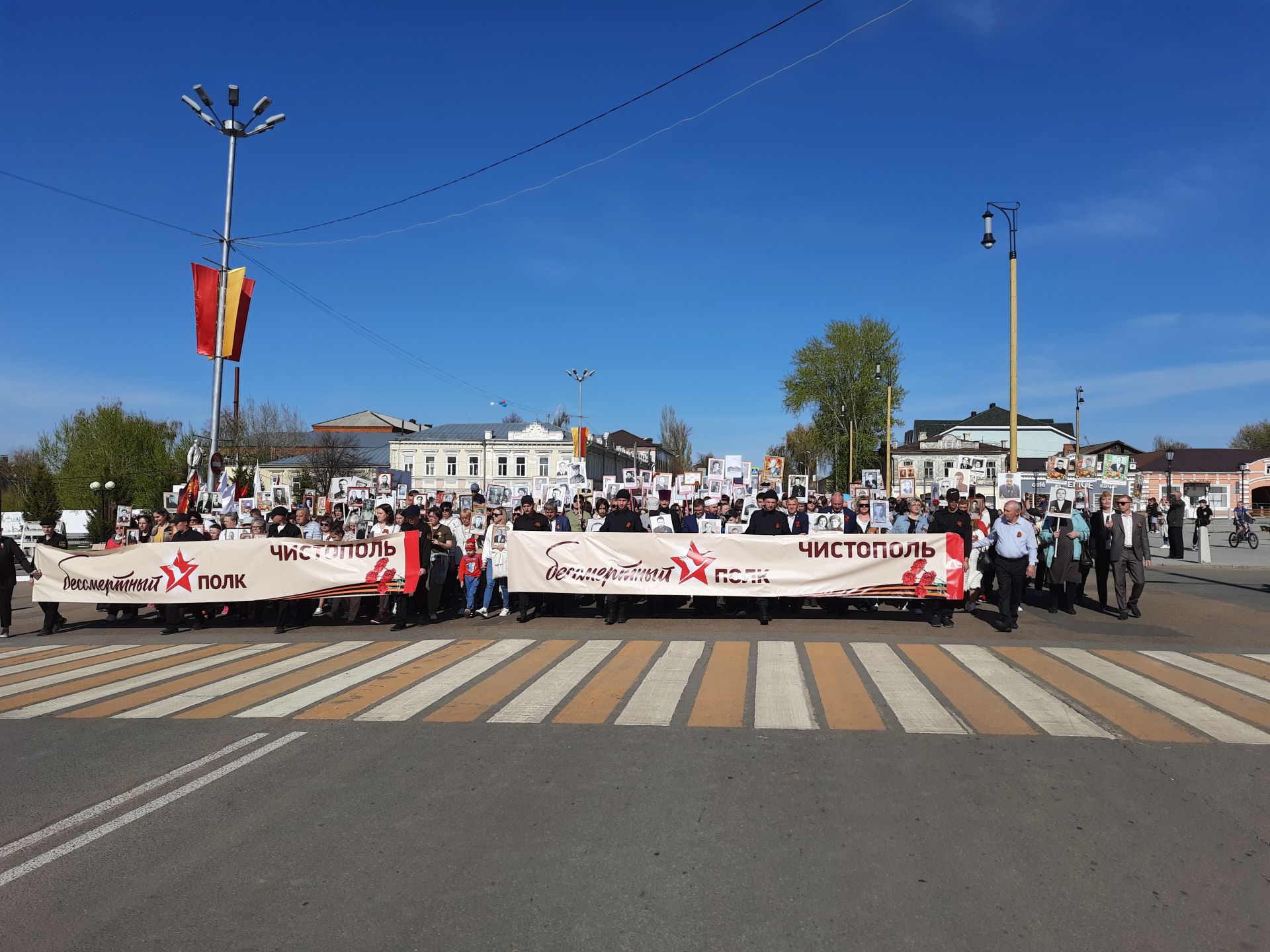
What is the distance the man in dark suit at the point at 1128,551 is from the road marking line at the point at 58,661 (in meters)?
14.6

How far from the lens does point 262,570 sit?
12.6m

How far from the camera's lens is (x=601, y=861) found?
4180mm

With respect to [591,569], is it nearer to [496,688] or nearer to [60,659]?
[496,688]

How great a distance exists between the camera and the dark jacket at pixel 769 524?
12.8 metres

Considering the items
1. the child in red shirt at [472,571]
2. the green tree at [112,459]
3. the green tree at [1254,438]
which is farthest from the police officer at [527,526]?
the green tree at [1254,438]

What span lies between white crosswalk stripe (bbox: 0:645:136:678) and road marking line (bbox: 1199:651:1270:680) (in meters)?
13.2

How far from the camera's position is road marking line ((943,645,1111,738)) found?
646cm

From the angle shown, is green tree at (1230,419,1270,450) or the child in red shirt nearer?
the child in red shirt

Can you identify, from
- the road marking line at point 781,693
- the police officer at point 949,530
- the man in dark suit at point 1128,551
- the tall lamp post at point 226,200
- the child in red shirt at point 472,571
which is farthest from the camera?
the tall lamp post at point 226,200

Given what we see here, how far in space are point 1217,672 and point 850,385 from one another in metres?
62.9

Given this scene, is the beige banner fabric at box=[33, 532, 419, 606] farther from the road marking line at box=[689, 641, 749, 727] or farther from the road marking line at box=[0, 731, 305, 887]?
the road marking line at box=[0, 731, 305, 887]

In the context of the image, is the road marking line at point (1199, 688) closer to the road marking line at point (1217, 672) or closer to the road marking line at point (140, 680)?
the road marking line at point (1217, 672)

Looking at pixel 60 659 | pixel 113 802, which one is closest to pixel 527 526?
pixel 60 659

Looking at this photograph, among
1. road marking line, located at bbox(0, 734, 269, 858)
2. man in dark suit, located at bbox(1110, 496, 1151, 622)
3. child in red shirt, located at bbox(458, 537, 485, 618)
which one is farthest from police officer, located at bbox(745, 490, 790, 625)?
road marking line, located at bbox(0, 734, 269, 858)
